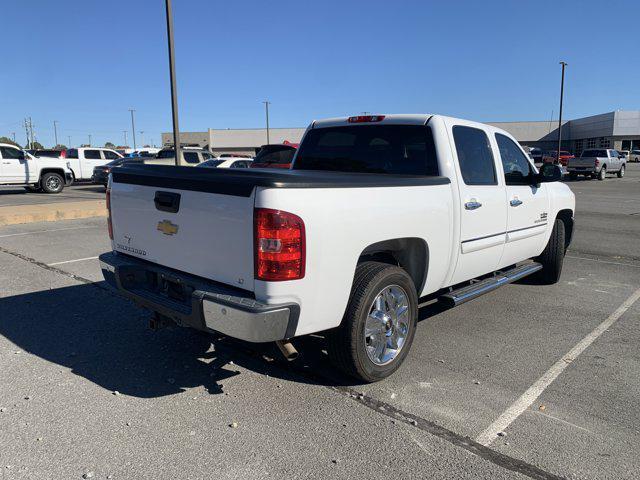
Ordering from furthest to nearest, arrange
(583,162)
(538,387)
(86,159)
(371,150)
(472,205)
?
1. (583,162)
2. (86,159)
3. (371,150)
4. (472,205)
5. (538,387)

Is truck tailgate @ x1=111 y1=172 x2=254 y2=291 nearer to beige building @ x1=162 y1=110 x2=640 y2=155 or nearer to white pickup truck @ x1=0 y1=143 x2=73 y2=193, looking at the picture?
white pickup truck @ x1=0 y1=143 x2=73 y2=193

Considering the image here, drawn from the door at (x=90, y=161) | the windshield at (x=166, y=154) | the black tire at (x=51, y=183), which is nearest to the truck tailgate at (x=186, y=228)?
the black tire at (x=51, y=183)

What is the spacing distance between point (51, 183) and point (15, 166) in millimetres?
1828

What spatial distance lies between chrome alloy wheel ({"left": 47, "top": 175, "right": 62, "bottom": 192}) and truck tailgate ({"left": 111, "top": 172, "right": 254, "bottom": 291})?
19941 mm

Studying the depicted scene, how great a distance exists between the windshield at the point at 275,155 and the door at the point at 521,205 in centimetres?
908

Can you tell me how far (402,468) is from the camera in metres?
2.80

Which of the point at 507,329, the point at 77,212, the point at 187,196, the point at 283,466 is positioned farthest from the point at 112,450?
the point at 77,212

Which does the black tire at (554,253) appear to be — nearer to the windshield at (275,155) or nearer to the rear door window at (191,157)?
the windshield at (275,155)

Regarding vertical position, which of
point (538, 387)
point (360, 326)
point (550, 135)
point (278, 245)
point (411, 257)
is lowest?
point (538, 387)

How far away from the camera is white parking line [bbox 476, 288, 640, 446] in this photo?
3174 mm

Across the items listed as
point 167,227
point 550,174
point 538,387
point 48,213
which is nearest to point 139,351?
point 167,227

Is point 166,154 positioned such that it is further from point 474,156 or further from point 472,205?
point 472,205

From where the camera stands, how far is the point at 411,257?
4.10 metres

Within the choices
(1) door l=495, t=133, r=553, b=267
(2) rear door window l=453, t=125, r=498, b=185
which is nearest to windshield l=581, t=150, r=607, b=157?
(1) door l=495, t=133, r=553, b=267
